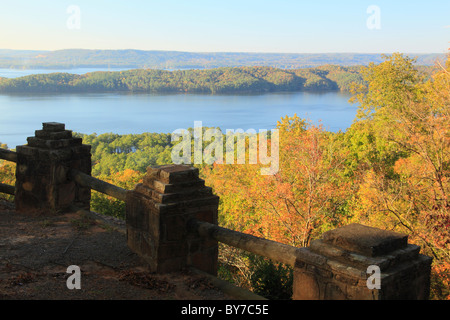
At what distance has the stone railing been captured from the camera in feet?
9.68

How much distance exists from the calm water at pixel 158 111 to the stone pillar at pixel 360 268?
8249cm

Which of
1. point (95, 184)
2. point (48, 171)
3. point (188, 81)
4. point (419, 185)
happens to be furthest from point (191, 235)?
point (188, 81)

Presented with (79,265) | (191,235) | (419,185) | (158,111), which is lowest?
(419,185)

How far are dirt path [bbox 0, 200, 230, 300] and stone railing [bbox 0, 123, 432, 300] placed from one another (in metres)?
0.27

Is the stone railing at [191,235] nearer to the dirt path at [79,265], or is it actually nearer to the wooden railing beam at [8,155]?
the wooden railing beam at [8,155]

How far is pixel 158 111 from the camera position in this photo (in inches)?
4916

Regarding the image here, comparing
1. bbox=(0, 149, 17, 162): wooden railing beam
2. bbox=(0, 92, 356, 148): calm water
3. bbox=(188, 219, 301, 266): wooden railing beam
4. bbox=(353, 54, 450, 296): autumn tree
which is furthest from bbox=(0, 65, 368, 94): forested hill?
bbox=(188, 219, 301, 266): wooden railing beam

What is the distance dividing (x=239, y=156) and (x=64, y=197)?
2592 cm

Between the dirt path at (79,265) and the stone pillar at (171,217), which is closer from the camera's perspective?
the dirt path at (79,265)

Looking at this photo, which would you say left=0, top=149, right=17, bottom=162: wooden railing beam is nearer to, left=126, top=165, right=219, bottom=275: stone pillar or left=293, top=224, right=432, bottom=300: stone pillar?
left=126, top=165, right=219, bottom=275: stone pillar

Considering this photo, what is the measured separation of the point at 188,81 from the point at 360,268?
14043cm

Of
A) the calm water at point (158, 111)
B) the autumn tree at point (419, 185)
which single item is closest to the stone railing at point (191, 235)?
the autumn tree at point (419, 185)

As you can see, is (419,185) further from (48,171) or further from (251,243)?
(251,243)

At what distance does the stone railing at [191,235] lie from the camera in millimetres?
2951
